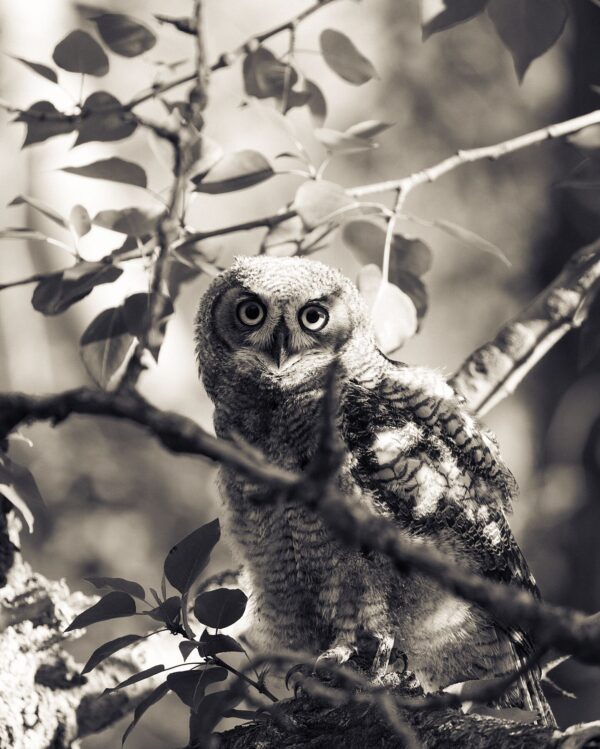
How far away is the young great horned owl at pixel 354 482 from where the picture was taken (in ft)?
7.94

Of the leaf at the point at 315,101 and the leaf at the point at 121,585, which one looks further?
the leaf at the point at 315,101

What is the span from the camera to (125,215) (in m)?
2.36

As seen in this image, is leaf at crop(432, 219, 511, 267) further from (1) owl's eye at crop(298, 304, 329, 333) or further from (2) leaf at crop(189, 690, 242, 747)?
(2) leaf at crop(189, 690, 242, 747)

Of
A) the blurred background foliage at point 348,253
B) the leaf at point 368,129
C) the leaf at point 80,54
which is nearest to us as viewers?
the leaf at point 80,54

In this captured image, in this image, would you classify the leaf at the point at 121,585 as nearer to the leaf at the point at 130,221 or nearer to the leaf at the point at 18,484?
the leaf at the point at 18,484

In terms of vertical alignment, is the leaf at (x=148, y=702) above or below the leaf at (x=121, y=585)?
below

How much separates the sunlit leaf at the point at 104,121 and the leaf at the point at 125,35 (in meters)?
0.13

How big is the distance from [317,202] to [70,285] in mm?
646

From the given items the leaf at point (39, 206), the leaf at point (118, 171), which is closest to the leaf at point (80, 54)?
the leaf at point (118, 171)

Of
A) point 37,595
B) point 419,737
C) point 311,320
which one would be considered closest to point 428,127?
point 311,320

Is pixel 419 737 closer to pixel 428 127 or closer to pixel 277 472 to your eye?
pixel 277 472

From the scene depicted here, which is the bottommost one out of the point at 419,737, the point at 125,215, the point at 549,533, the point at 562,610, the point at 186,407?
the point at 549,533

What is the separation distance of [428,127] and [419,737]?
6853mm

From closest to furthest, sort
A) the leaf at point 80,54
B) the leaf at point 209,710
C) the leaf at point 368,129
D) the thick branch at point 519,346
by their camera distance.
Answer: the leaf at point 209,710
the leaf at point 80,54
the leaf at point 368,129
the thick branch at point 519,346
